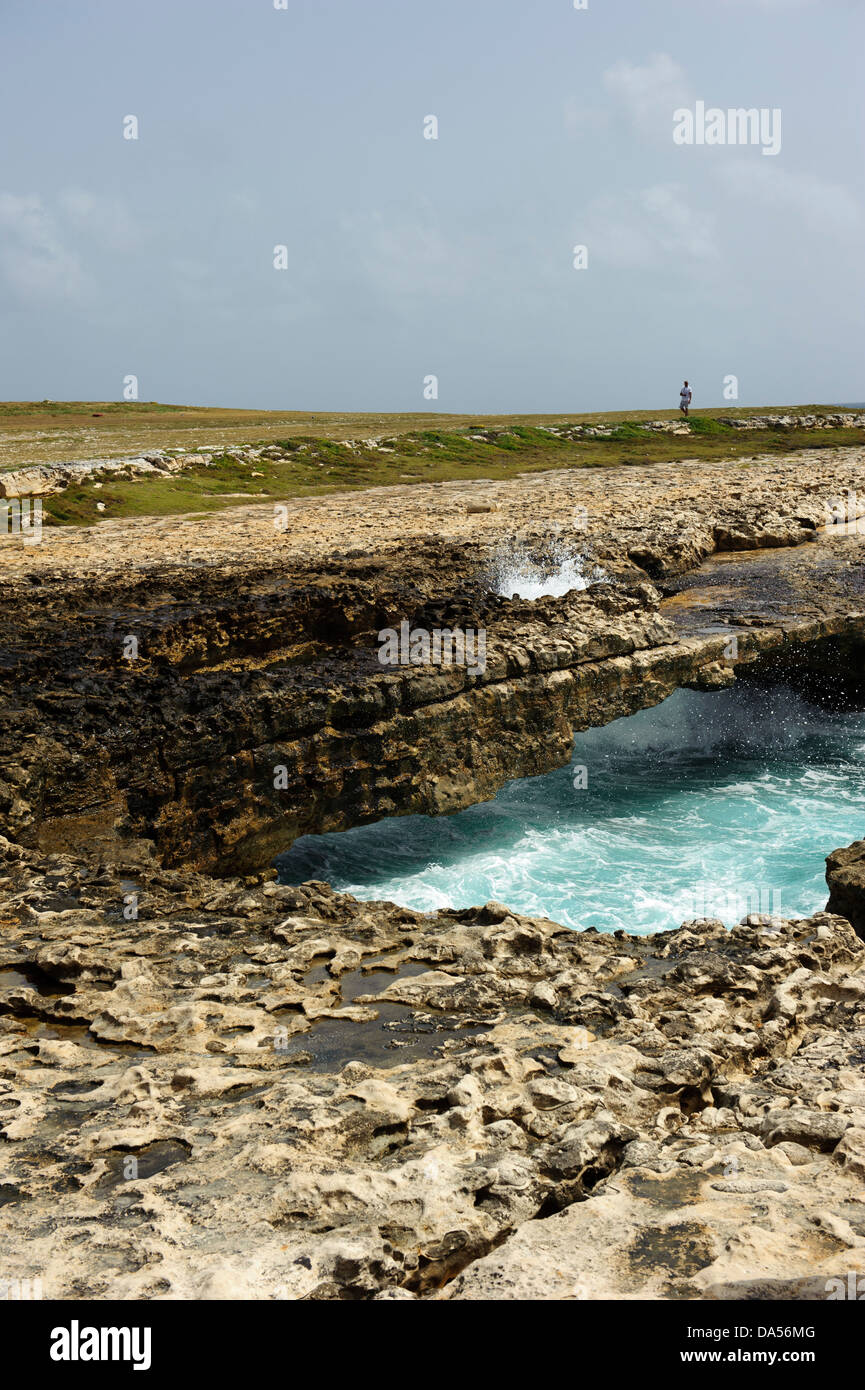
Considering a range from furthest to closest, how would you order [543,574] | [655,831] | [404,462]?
[404,462] → [543,574] → [655,831]

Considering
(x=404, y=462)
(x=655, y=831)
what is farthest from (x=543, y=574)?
(x=404, y=462)

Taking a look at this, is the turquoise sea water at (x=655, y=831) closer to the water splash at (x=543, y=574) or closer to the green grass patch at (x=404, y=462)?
the water splash at (x=543, y=574)

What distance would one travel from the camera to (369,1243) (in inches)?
180

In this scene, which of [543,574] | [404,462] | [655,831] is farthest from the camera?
[404,462]

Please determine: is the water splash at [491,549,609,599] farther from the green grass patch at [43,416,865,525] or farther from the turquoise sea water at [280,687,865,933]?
the green grass patch at [43,416,865,525]

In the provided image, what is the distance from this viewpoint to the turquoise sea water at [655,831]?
1359 cm

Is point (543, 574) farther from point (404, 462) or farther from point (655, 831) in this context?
point (404, 462)

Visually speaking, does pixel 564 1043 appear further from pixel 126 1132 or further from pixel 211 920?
pixel 211 920

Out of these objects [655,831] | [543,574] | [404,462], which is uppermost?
[404,462]

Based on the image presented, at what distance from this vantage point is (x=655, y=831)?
1609cm

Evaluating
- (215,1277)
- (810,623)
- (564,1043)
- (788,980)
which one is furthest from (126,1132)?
(810,623)

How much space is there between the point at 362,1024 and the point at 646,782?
1198 centimetres

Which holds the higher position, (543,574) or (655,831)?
(543,574)

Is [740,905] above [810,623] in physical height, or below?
below
